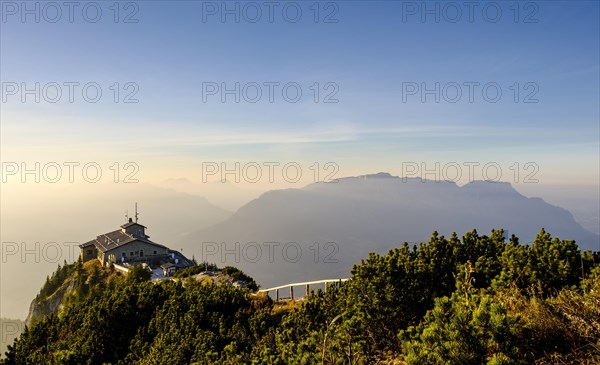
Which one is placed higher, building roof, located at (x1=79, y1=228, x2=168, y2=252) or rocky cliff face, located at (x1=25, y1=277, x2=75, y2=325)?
building roof, located at (x1=79, y1=228, x2=168, y2=252)

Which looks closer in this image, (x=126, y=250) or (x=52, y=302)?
(x=126, y=250)

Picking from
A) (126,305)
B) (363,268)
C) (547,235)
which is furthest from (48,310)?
(547,235)

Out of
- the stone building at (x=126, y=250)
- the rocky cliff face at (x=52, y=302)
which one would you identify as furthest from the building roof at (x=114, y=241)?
the rocky cliff face at (x=52, y=302)

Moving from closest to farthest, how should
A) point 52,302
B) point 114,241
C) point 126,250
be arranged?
point 126,250 < point 52,302 < point 114,241

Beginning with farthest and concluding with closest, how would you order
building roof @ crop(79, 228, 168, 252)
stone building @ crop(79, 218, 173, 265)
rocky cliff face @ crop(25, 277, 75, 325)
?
building roof @ crop(79, 228, 168, 252) → rocky cliff face @ crop(25, 277, 75, 325) → stone building @ crop(79, 218, 173, 265)

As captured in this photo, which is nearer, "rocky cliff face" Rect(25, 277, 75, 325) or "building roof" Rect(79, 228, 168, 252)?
"rocky cliff face" Rect(25, 277, 75, 325)

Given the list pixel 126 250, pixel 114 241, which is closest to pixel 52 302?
pixel 114 241

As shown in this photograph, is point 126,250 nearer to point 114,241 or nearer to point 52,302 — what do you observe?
point 114,241

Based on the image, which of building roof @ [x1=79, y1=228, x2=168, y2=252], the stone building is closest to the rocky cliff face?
the stone building

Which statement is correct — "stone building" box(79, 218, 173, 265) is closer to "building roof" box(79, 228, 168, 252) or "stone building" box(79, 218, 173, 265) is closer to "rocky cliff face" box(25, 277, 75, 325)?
"building roof" box(79, 228, 168, 252)

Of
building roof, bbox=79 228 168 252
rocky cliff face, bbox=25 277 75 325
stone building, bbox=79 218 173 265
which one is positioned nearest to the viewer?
stone building, bbox=79 218 173 265

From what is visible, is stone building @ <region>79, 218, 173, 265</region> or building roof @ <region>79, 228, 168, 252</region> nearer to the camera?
stone building @ <region>79, 218, 173, 265</region>
